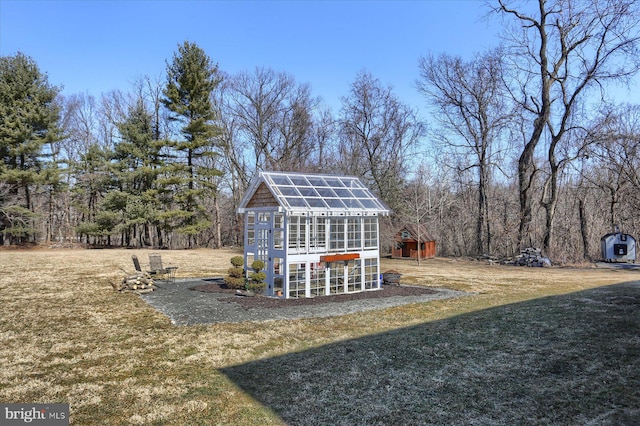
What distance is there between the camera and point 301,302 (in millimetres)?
11625

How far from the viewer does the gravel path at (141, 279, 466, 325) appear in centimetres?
988

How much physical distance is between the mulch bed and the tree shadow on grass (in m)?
3.63

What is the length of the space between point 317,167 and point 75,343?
27.0 metres

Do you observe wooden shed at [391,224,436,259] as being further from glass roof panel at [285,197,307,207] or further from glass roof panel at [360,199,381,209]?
glass roof panel at [285,197,307,207]

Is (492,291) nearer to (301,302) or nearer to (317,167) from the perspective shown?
(301,302)

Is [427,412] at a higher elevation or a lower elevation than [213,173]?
lower

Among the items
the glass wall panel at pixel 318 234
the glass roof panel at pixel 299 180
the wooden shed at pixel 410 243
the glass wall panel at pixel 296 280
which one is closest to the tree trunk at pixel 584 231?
the wooden shed at pixel 410 243

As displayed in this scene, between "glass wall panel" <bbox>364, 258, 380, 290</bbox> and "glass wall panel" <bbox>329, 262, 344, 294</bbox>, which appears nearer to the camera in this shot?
"glass wall panel" <bbox>329, 262, 344, 294</bbox>

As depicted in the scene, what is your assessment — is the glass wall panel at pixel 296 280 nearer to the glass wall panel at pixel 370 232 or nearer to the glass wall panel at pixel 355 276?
the glass wall panel at pixel 355 276

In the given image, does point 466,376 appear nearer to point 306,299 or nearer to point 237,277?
point 306,299

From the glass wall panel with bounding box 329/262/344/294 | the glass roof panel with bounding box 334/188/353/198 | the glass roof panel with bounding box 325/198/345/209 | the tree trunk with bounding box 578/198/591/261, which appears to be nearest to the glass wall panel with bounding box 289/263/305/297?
the glass wall panel with bounding box 329/262/344/294

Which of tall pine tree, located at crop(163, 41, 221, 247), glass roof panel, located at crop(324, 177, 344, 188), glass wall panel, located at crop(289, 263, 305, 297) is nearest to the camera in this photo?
glass wall panel, located at crop(289, 263, 305, 297)

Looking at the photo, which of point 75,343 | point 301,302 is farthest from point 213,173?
point 75,343

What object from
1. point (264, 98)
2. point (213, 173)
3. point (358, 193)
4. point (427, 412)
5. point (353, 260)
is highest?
point (264, 98)
